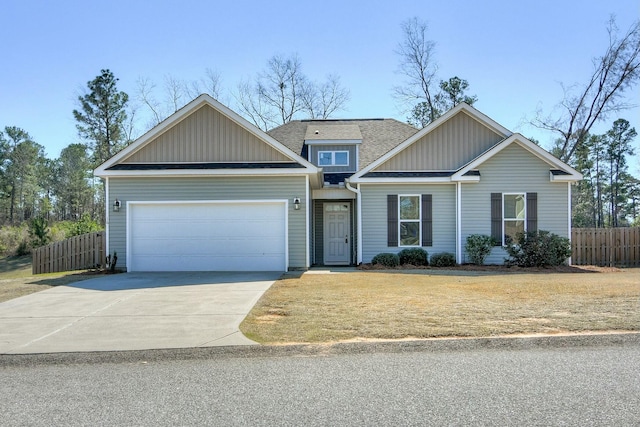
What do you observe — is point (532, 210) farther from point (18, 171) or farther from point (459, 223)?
point (18, 171)

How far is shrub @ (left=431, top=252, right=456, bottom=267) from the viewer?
50.0ft

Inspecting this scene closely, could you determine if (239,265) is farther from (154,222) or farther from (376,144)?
(376,144)

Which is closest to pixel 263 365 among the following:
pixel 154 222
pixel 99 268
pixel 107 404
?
pixel 107 404

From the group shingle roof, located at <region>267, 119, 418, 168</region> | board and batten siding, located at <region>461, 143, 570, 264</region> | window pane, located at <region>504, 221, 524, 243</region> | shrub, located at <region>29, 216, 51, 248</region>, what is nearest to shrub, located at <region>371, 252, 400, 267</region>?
board and batten siding, located at <region>461, 143, 570, 264</region>

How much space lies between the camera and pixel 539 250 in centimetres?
1463

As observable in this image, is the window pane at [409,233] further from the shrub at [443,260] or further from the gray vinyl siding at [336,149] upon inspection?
the gray vinyl siding at [336,149]

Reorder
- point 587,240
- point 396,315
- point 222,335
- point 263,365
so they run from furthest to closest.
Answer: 1. point 587,240
2. point 396,315
3. point 222,335
4. point 263,365

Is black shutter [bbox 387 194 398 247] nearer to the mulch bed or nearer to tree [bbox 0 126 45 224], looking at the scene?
the mulch bed

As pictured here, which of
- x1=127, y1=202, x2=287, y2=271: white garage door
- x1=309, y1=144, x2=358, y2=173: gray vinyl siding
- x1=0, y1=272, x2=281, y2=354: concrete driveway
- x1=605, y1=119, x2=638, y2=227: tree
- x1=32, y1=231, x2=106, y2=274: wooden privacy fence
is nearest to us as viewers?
x1=0, y1=272, x2=281, y2=354: concrete driveway

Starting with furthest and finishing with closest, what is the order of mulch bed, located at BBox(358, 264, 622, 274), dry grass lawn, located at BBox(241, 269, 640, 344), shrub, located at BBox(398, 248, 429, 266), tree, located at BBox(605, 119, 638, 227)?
tree, located at BBox(605, 119, 638, 227) < shrub, located at BBox(398, 248, 429, 266) < mulch bed, located at BBox(358, 264, 622, 274) < dry grass lawn, located at BBox(241, 269, 640, 344)

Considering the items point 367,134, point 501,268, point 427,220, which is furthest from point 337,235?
point 367,134

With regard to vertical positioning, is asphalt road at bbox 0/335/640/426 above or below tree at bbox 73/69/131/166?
below

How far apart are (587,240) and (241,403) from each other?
16.9 meters

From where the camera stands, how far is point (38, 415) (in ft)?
12.7
